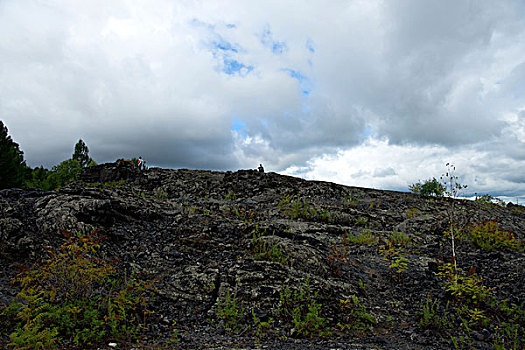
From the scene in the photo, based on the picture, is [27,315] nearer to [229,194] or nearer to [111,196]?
[111,196]

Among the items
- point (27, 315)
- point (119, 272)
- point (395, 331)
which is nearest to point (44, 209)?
point (119, 272)

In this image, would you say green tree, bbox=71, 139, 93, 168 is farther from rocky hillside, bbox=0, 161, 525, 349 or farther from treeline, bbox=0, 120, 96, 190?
rocky hillside, bbox=0, 161, 525, 349

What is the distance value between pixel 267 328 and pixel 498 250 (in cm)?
795

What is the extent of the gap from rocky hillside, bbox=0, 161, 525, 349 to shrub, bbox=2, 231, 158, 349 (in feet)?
1.40

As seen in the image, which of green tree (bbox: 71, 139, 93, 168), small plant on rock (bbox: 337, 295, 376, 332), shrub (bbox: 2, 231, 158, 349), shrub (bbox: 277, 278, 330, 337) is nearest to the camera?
shrub (bbox: 2, 231, 158, 349)

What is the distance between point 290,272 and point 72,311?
4.17m

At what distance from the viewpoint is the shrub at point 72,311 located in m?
4.12

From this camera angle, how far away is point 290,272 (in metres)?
6.52

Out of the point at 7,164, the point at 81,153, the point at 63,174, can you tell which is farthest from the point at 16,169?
the point at 81,153

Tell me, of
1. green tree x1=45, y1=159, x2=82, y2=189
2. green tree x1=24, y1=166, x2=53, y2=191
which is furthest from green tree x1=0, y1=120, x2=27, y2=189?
green tree x1=45, y1=159, x2=82, y2=189

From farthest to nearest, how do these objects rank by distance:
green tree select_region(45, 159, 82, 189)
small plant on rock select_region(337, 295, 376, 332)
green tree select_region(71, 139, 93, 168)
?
green tree select_region(71, 139, 93, 168)
green tree select_region(45, 159, 82, 189)
small plant on rock select_region(337, 295, 376, 332)

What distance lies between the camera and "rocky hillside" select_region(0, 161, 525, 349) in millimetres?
5008

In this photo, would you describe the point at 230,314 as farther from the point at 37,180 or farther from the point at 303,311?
the point at 37,180

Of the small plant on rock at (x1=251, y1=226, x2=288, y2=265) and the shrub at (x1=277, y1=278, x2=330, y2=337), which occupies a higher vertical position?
the small plant on rock at (x1=251, y1=226, x2=288, y2=265)
